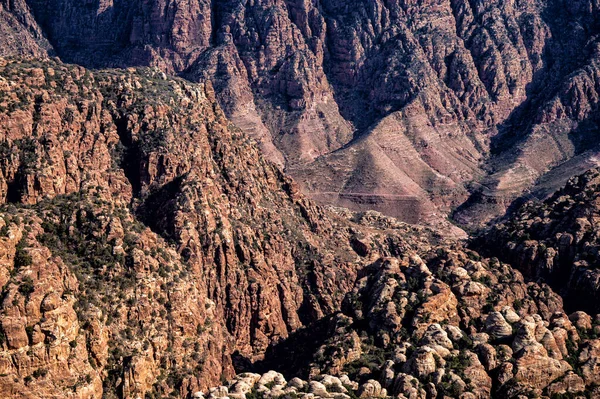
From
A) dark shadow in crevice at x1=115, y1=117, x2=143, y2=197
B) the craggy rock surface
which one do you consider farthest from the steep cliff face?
the craggy rock surface

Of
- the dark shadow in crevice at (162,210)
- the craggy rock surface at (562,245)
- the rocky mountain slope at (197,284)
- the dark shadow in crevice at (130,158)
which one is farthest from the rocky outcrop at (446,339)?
the dark shadow in crevice at (130,158)

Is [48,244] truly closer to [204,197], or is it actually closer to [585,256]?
[204,197]

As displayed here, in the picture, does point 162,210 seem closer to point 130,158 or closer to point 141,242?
point 130,158

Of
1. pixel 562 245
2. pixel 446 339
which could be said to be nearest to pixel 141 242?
pixel 446 339

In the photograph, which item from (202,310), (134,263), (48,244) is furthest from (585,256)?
(48,244)

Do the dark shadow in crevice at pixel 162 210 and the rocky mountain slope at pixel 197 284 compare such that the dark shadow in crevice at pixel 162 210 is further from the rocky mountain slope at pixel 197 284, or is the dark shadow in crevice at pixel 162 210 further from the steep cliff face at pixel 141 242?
the rocky mountain slope at pixel 197 284
